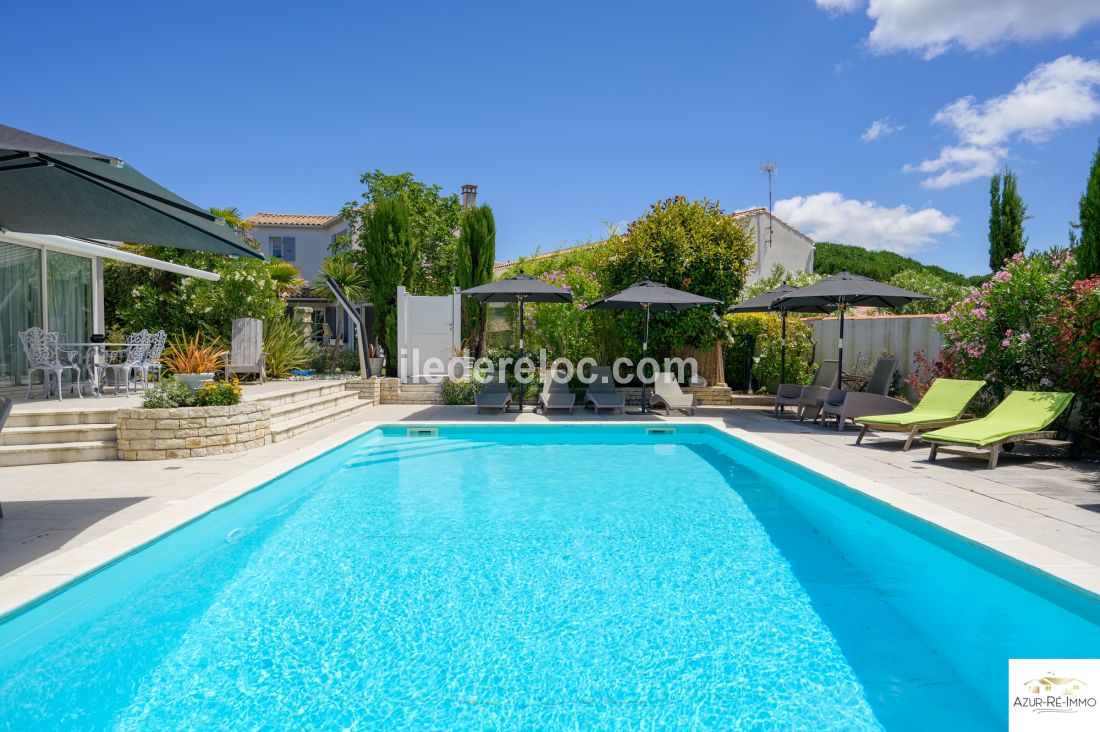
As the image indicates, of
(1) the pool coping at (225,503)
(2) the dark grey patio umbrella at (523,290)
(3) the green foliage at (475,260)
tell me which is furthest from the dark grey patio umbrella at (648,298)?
(3) the green foliage at (475,260)

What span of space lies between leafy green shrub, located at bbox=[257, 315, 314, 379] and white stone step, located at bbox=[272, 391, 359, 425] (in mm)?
2957

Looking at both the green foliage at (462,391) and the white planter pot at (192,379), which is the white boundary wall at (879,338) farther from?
the white planter pot at (192,379)

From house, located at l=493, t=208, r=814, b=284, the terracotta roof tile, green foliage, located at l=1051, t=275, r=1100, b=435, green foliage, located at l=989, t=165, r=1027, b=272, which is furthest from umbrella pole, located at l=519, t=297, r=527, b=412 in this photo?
green foliage, located at l=989, t=165, r=1027, b=272

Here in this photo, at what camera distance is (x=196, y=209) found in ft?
15.0

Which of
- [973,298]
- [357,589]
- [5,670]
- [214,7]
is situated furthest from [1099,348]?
[214,7]

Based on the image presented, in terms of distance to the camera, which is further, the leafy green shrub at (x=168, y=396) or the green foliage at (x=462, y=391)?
the green foliage at (x=462, y=391)

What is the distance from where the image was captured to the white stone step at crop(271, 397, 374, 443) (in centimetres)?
842

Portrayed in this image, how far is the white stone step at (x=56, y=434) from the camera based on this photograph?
6684mm

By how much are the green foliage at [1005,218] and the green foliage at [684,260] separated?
18183mm

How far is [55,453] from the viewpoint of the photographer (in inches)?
261

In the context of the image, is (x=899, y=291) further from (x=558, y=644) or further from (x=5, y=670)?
(x=5, y=670)

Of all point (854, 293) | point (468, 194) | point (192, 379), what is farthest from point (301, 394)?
point (468, 194)

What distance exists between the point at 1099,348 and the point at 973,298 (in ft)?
8.02

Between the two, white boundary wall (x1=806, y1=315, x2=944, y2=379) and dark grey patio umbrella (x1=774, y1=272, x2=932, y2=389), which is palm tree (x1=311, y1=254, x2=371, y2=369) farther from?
dark grey patio umbrella (x1=774, y1=272, x2=932, y2=389)
